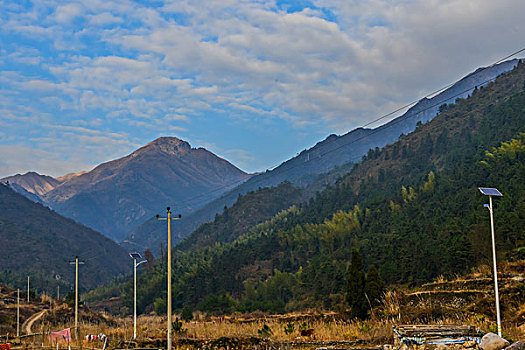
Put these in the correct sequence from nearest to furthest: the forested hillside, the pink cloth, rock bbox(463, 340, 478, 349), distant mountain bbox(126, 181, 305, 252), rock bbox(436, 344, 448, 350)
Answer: rock bbox(436, 344, 448, 350) < rock bbox(463, 340, 478, 349) < the pink cloth < the forested hillside < distant mountain bbox(126, 181, 305, 252)

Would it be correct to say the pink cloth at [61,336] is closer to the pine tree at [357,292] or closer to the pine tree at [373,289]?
the pine tree at [357,292]

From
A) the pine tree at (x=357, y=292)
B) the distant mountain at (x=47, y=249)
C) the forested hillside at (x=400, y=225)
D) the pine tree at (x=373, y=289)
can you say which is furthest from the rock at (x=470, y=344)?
the distant mountain at (x=47, y=249)

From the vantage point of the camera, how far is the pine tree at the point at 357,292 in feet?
120

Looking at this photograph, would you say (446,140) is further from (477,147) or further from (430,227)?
(430,227)

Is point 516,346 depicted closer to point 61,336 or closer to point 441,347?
point 441,347

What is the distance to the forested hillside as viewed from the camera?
1969 inches

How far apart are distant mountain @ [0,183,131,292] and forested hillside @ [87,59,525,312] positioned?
2420cm

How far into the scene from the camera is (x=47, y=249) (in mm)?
134375

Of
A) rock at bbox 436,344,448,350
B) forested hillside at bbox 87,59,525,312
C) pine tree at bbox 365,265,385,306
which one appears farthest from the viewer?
forested hillside at bbox 87,59,525,312

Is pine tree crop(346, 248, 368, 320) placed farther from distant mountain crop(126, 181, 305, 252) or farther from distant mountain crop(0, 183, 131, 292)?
distant mountain crop(126, 181, 305, 252)

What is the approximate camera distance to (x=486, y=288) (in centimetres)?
3469

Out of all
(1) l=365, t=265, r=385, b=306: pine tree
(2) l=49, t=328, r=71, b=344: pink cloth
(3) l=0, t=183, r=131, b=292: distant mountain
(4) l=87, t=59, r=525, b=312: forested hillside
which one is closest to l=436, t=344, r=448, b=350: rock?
(2) l=49, t=328, r=71, b=344: pink cloth

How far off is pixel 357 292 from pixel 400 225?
1146 inches

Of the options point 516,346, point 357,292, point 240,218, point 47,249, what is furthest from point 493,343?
point 47,249
